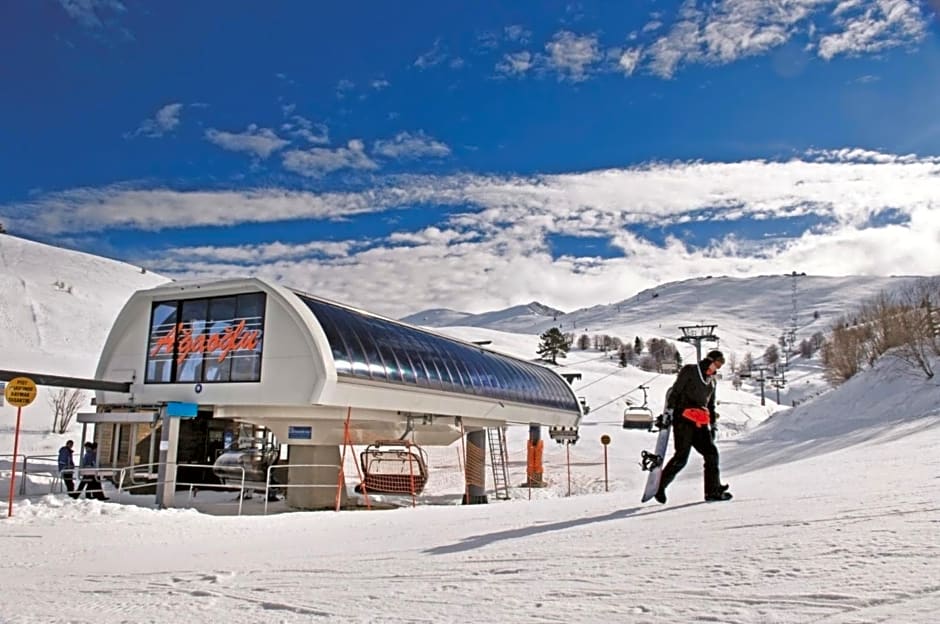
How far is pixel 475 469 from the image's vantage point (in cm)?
2767

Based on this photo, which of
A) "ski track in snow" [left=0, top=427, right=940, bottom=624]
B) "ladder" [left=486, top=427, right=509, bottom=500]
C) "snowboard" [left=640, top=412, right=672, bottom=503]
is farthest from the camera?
"ladder" [left=486, top=427, right=509, bottom=500]

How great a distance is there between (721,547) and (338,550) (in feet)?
12.7

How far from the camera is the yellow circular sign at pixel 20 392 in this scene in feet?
46.8

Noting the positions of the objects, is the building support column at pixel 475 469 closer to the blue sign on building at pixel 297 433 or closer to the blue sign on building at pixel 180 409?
the blue sign on building at pixel 297 433

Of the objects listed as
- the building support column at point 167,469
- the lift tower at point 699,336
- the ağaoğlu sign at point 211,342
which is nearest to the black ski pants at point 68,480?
the building support column at point 167,469

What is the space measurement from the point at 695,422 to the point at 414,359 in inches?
572

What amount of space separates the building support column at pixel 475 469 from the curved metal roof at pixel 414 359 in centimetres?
222

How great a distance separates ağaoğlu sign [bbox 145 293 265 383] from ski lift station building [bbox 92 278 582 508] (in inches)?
1.3

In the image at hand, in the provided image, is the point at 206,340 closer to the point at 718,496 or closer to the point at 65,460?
the point at 65,460

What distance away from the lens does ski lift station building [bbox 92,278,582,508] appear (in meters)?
18.3

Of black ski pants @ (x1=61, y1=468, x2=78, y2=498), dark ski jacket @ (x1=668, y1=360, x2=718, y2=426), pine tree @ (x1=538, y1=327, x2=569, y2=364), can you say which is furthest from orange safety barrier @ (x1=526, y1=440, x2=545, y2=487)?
pine tree @ (x1=538, y1=327, x2=569, y2=364)

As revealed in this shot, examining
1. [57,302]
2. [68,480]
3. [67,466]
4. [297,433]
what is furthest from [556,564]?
[57,302]

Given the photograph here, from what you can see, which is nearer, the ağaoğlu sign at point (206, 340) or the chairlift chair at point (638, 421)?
the ağaoğlu sign at point (206, 340)

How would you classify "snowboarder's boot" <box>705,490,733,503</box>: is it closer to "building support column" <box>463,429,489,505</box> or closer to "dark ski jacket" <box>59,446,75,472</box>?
"building support column" <box>463,429,489,505</box>
